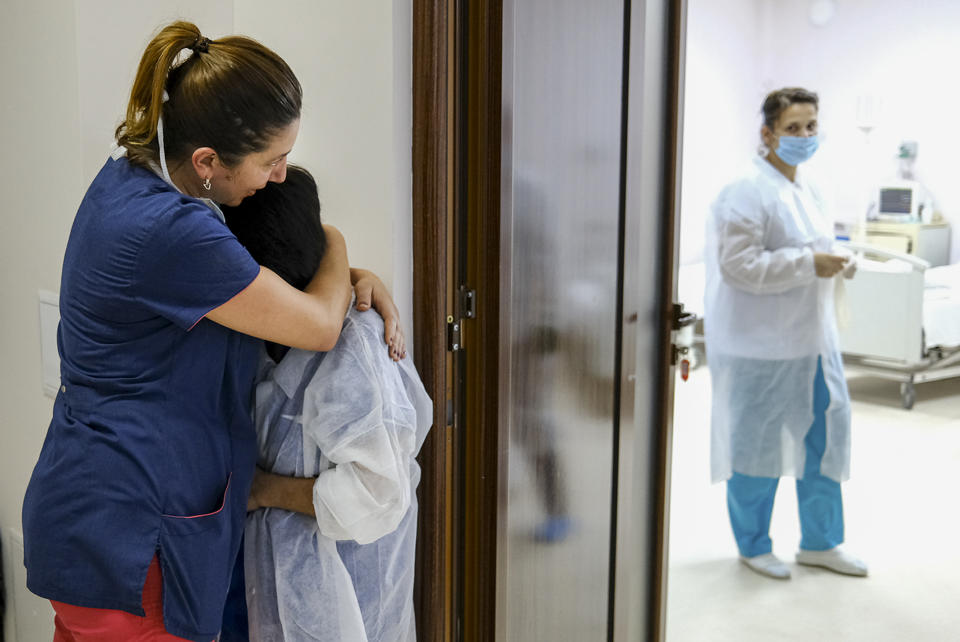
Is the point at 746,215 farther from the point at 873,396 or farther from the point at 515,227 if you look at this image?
the point at 873,396

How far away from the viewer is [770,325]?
2643mm

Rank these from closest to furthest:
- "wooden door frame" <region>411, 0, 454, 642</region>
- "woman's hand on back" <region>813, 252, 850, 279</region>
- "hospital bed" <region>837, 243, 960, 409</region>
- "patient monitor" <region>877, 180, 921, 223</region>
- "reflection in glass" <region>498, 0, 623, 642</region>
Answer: "wooden door frame" <region>411, 0, 454, 642</region> < "reflection in glass" <region>498, 0, 623, 642</region> < "woman's hand on back" <region>813, 252, 850, 279</region> < "hospital bed" <region>837, 243, 960, 409</region> < "patient monitor" <region>877, 180, 921, 223</region>

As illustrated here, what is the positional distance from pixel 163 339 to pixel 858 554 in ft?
8.08

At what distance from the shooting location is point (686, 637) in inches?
95.0

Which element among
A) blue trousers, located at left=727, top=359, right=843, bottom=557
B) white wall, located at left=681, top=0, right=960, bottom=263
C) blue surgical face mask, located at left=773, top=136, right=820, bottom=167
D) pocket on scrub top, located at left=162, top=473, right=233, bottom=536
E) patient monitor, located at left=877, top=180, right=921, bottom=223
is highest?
white wall, located at left=681, top=0, right=960, bottom=263

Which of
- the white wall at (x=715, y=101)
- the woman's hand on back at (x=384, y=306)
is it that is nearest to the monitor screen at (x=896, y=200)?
the white wall at (x=715, y=101)

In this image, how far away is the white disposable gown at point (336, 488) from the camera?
3.84 feet

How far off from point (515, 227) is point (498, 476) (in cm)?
39

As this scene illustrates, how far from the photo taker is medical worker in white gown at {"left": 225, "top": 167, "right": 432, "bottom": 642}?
1159 mm

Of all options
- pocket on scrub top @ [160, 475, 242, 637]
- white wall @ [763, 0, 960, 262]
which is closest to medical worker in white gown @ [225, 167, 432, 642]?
pocket on scrub top @ [160, 475, 242, 637]

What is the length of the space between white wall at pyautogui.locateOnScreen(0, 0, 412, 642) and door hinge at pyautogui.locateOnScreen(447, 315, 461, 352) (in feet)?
0.21

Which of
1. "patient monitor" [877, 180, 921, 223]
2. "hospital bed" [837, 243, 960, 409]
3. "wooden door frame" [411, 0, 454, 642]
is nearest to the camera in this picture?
"wooden door frame" [411, 0, 454, 642]

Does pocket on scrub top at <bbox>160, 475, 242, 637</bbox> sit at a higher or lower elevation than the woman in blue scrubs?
lower

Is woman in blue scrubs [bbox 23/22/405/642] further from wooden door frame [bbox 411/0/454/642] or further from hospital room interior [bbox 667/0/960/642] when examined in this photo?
hospital room interior [bbox 667/0/960/642]
